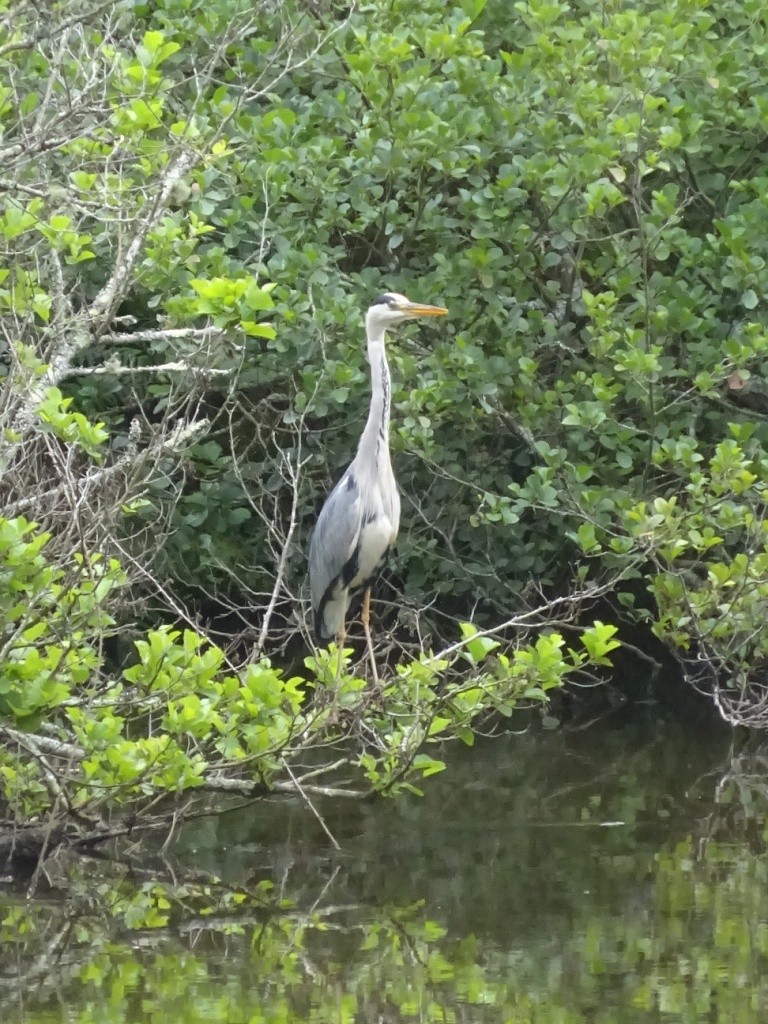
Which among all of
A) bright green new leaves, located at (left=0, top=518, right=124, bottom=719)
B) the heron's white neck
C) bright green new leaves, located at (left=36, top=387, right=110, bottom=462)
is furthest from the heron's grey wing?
bright green new leaves, located at (left=36, top=387, right=110, bottom=462)

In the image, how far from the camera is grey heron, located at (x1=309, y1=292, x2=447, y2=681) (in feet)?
22.9

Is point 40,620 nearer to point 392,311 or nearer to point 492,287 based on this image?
point 392,311

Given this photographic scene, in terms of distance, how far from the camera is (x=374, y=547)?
7.21 m

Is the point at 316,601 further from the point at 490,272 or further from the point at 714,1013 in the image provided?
the point at 714,1013

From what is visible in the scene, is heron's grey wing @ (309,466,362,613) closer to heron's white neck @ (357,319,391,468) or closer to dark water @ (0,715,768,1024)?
heron's white neck @ (357,319,391,468)

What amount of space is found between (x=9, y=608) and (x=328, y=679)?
3.55 feet

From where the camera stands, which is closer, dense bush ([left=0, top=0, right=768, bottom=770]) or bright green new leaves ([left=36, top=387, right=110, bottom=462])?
bright green new leaves ([left=36, top=387, right=110, bottom=462])

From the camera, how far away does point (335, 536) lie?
732cm

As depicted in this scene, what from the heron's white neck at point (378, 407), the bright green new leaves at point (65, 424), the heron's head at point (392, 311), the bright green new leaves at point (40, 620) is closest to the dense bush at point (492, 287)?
the heron's white neck at point (378, 407)

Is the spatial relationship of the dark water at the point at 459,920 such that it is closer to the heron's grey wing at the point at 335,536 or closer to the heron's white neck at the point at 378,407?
the heron's grey wing at the point at 335,536

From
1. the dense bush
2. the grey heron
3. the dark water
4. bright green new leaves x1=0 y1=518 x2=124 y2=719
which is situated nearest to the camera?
the dark water

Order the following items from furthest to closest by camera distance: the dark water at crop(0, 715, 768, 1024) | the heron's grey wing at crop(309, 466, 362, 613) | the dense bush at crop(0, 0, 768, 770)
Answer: the heron's grey wing at crop(309, 466, 362, 613) < the dense bush at crop(0, 0, 768, 770) < the dark water at crop(0, 715, 768, 1024)

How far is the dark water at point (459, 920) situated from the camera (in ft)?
→ 14.1

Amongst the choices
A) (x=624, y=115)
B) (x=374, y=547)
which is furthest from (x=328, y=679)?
(x=624, y=115)
